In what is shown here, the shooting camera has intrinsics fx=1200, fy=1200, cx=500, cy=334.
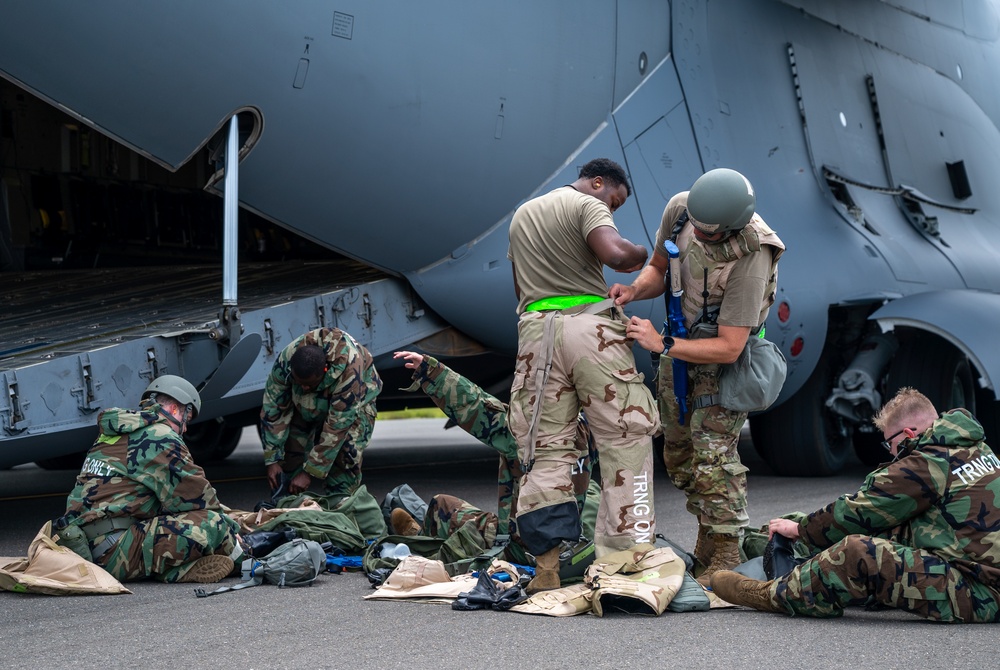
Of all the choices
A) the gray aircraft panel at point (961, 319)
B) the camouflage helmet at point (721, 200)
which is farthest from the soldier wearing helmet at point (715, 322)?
the gray aircraft panel at point (961, 319)

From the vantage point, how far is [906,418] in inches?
161

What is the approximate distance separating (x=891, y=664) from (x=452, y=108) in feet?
14.9

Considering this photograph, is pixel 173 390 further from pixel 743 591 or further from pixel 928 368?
pixel 928 368

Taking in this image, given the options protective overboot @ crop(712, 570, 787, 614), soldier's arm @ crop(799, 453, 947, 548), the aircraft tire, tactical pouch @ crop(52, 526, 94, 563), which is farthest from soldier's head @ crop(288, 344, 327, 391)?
the aircraft tire

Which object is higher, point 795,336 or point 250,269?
point 250,269

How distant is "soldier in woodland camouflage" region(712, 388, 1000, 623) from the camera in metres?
3.96

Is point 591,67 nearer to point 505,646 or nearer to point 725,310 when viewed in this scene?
point 725,310

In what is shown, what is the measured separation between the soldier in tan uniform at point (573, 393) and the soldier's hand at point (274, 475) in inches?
80.9

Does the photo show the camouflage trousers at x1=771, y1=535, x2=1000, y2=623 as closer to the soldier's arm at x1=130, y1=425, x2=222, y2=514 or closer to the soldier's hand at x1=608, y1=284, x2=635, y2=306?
the soldier's hand at x1=608, y1=284, x2=635, y2=306

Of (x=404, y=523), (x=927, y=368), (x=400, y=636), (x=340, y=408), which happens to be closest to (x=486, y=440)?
(x=404, y=523)

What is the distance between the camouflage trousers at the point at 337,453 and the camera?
6.32m

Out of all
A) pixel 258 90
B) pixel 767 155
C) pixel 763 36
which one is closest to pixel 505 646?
pixel 258 90

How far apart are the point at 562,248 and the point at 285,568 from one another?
A: 1736 mm

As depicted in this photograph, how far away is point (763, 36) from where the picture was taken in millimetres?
9273
